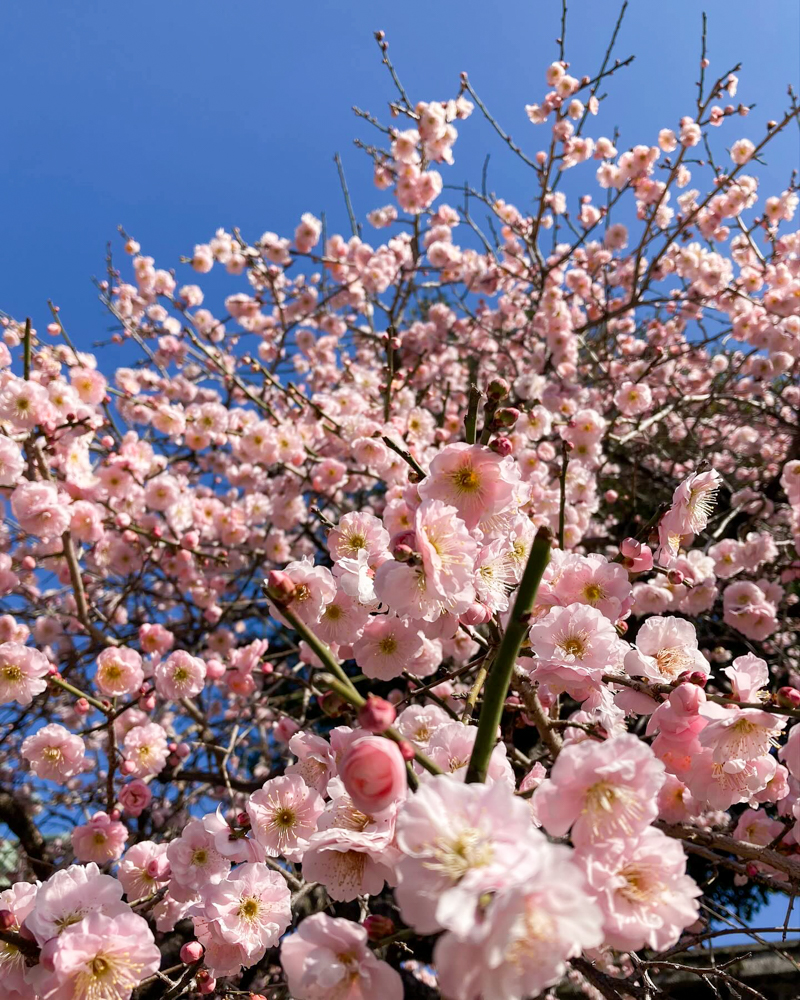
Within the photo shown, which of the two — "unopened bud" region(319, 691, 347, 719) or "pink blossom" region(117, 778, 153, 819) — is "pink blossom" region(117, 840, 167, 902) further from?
A: "unopened bud" region(319, 691, 347, 719)

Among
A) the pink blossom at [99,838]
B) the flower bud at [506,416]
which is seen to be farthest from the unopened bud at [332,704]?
the pink blossom at [99,838]

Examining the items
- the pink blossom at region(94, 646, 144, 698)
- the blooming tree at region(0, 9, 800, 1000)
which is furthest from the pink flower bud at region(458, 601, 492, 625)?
the pink blossom at region(94, 646, 144, 698)

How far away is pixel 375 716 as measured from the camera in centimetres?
75

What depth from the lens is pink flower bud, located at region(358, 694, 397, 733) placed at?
0.75 metres

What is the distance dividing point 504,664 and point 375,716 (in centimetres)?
19

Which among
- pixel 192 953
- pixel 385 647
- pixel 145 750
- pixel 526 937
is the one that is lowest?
pixel 192 953

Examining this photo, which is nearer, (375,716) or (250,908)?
(375,716)

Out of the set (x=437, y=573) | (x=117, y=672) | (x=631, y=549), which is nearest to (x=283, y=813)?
(x=437, y=573)

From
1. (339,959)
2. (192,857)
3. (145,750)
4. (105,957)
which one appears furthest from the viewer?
(145,750)

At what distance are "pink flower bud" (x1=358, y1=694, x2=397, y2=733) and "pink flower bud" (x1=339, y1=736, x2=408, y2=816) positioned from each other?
3 cm

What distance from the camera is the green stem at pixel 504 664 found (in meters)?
0.81

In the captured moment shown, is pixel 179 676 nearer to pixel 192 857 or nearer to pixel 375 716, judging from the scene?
pixel 192 857

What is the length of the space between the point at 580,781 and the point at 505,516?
72 cm

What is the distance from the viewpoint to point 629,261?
6922mm
